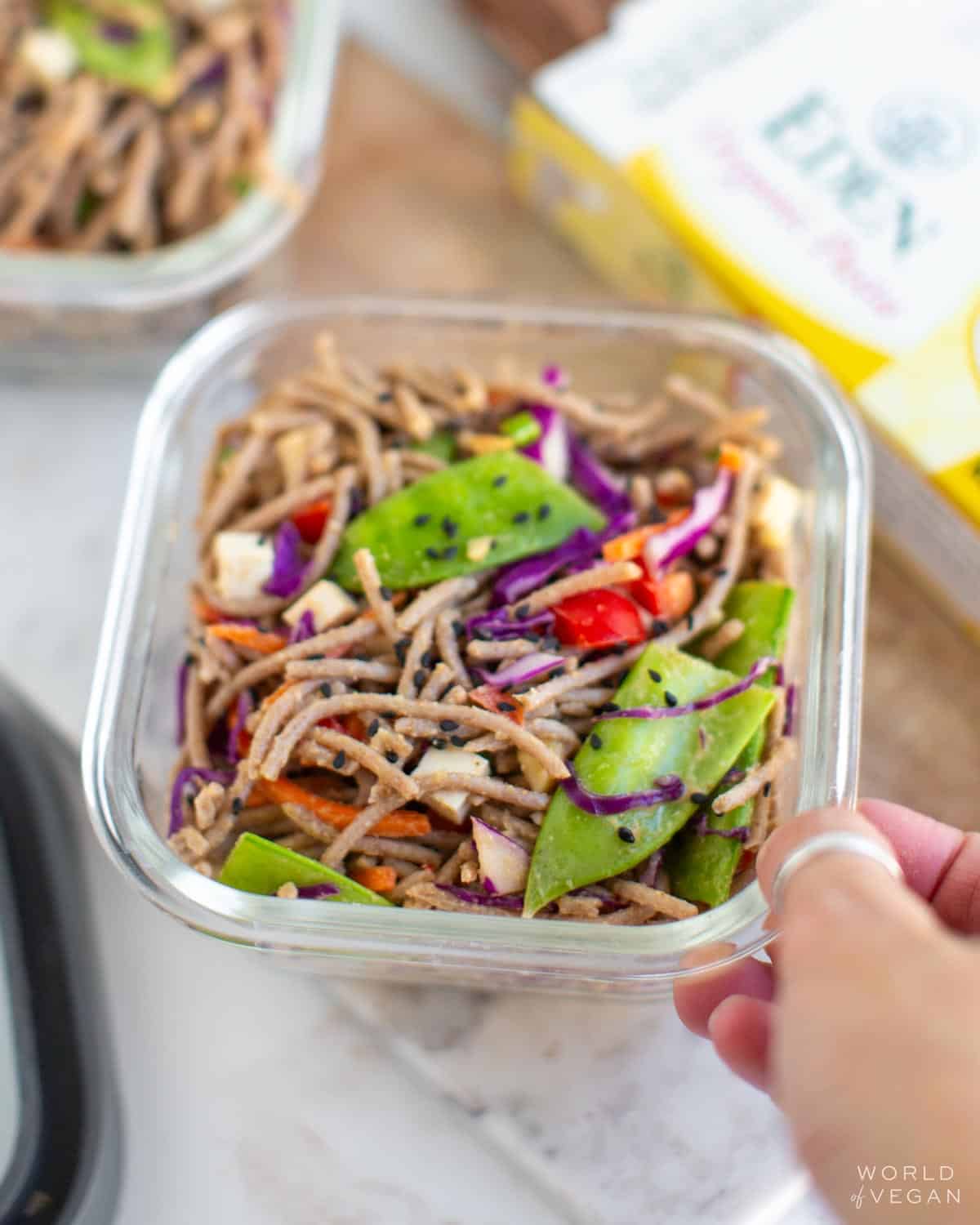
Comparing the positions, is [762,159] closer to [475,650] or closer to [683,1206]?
[475,650]

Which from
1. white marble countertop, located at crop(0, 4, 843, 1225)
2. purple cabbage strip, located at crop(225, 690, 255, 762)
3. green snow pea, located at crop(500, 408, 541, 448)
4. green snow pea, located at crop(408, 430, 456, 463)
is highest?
green snow pea, located at crop(500, 408, 541, 448)

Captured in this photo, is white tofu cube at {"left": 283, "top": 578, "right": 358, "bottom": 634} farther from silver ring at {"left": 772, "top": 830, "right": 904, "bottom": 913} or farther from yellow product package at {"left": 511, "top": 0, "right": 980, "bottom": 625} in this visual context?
yellow product package at {"left": 511, "top": 0, "right": 980, "bottom": 625}

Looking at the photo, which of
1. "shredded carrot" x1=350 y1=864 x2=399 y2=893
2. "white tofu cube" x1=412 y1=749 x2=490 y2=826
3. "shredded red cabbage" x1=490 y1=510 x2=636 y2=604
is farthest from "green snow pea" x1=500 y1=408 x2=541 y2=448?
"shredded carrot" x1=350 y1=864 x2=399 y2=893

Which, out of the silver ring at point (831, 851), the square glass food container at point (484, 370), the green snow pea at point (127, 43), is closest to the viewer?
the silver ring at point (831, 851)

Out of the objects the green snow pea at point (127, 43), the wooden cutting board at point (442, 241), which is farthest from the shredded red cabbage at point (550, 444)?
the green snow pea at point (127, 43)

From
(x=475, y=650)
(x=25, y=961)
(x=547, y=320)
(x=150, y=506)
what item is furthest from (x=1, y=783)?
(x=547, y=320)

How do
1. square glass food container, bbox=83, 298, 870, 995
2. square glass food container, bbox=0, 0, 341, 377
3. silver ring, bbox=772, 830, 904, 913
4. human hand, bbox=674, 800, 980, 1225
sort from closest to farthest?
human hand, bbox=674, 800, 980, 1225 → silver ring, bbox=772, 830, 904, 913 → square glass food container, bbox=83, 298, 870, 995 → square glass food container, bbox=0, 0, 341, 377

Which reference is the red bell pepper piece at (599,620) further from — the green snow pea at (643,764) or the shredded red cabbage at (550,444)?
the shredded red cabbage at (550,444)
